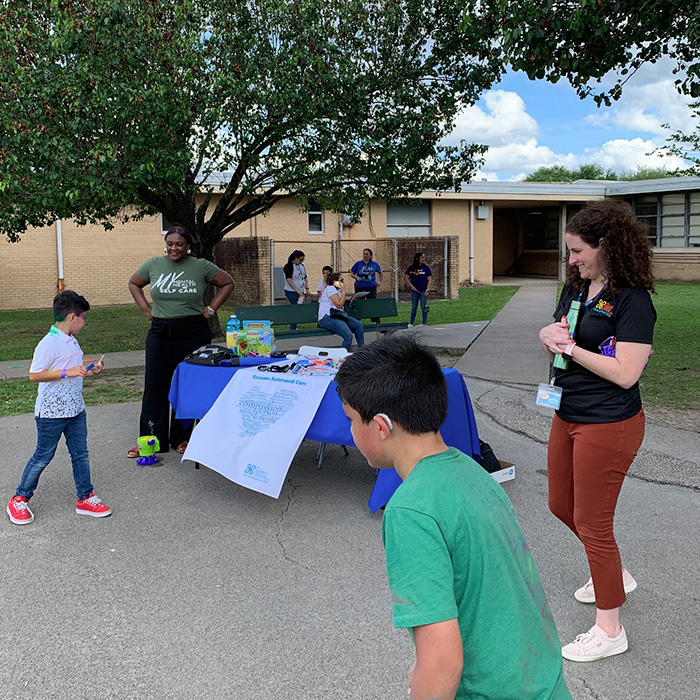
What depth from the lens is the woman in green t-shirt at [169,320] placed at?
627cm

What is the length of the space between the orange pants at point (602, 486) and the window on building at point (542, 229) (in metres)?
32.8

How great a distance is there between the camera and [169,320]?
628cm

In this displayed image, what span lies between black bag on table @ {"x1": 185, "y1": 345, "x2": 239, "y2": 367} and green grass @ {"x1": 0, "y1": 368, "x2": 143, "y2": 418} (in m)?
3.18

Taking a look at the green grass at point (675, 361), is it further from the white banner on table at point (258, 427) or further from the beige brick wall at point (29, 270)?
the beige brick wall at point (29, 270)

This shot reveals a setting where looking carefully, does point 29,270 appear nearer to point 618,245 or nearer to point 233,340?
point 233,340

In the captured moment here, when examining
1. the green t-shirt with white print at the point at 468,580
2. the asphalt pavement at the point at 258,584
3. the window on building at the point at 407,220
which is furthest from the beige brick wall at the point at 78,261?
the green t-shirt with white print at the point at 468,580

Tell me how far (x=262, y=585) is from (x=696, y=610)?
A: 7.33 ft

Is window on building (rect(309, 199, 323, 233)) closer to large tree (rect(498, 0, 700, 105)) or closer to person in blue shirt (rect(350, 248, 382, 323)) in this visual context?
person in blue shirt (rect(350, 248, 382, 323))

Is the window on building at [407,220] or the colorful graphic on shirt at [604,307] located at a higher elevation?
the window on building at [407,220]

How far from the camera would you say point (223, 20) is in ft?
35.7

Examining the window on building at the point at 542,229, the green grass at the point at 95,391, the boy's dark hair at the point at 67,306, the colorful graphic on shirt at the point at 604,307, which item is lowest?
the green grass at the point at 95,391

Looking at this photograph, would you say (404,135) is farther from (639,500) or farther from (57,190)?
(639,500)

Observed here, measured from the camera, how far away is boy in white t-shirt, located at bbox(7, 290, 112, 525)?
4.74m

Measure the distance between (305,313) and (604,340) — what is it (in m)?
10.3
